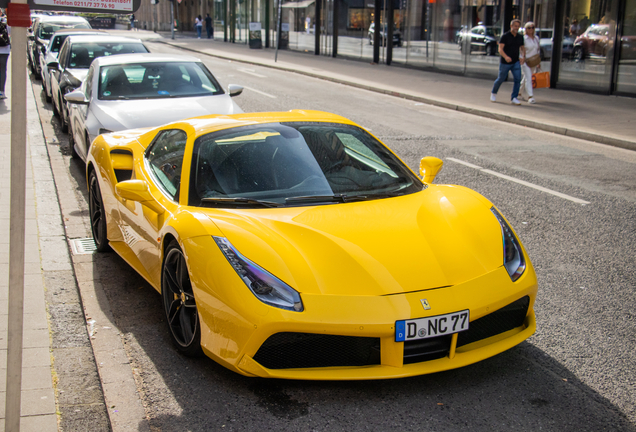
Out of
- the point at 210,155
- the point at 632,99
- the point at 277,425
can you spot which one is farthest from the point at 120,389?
the point at 632,99

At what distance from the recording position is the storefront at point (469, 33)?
57.4ft

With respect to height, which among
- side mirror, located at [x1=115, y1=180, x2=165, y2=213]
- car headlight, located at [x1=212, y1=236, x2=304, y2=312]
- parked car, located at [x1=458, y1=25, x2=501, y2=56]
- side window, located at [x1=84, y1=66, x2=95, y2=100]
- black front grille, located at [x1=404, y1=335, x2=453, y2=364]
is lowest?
black front grille, located at [x1=404, y1=335, x2=453, y2=364]

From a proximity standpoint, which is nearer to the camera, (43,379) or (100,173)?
(43,379)

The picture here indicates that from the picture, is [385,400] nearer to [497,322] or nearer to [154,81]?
[497,322]

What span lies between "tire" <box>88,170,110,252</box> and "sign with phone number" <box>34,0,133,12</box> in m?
2.66

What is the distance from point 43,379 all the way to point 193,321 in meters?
0.86

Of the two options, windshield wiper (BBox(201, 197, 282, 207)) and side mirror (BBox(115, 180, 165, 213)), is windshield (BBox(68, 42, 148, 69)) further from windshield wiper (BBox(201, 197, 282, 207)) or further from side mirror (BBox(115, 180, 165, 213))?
windshield wiper (BBox(201, 197, 282, 207))

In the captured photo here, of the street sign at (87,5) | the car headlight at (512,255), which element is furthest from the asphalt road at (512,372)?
the street sign at (87,5)

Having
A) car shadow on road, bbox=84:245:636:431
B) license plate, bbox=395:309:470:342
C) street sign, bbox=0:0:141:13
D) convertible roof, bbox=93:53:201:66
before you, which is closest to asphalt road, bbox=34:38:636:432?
car shadow on road, bbox=84:245:636:431

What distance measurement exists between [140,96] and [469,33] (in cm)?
1680

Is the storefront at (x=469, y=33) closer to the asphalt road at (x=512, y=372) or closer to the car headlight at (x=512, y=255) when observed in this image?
the asphalt road at (x=512, y=372)

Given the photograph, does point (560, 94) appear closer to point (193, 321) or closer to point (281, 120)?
point (281, 120)

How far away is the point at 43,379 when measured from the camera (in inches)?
144

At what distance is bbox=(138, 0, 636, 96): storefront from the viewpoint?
17484 millimetres
